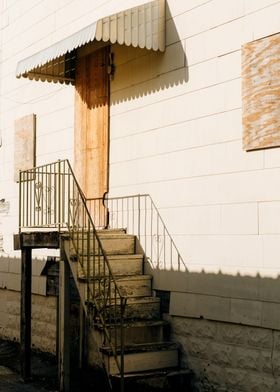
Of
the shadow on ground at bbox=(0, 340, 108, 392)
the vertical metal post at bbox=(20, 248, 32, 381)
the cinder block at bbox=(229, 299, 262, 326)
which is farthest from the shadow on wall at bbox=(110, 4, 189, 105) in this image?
the shadow on ground at bbox=(0, 340, 108, 392)

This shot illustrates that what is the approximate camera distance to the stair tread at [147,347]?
6.91m

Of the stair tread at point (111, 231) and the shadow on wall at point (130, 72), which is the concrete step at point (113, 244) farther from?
the shadow on wall at point (130, 72)

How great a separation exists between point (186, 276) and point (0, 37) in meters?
6.77

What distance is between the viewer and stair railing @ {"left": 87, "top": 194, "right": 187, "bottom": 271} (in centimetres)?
787

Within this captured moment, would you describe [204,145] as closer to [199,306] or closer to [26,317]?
[199,306]

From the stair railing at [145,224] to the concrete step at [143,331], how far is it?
2.24ft

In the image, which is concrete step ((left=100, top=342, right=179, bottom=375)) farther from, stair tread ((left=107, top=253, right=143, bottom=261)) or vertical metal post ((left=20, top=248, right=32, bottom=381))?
vertical metal post ((left=20, top=248, right=32, bottom=381))

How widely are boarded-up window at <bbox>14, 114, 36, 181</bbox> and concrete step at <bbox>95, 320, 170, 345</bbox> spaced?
4.47 meters

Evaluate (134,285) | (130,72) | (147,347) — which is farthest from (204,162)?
(147,347)

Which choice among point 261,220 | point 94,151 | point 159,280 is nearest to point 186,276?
point 159,280

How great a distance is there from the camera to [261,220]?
21.9 feet

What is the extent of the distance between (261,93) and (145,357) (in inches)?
117

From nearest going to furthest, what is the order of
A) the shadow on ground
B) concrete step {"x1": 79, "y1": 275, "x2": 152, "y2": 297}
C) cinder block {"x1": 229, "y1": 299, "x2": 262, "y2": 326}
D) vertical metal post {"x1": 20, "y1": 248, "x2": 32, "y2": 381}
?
cinder block {"x1": 229, "y1": 299, "x2": 262, "y2": 326}, concrete step {"x1": 79, "y1": 275, "x2": 152, "y2": 297}, the shadow on ground, vertical metal post {"x1": 20, "y1": 248, "x2": 32, "y2": 381}

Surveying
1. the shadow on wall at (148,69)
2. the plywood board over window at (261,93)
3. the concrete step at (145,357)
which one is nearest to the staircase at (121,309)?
the concrete step at (145,357)
